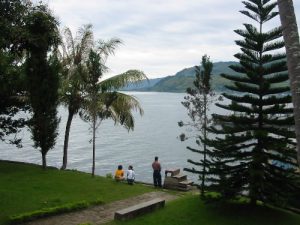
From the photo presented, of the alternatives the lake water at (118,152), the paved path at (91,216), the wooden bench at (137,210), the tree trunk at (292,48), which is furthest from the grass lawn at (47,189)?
the lake water at (118,152)

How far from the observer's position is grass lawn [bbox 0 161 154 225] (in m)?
15.3

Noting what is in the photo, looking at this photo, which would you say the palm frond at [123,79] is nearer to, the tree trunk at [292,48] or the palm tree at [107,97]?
the palm tree at [107,97]

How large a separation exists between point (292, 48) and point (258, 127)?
879 cm

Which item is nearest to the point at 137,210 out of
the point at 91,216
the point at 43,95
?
the point at 91,216

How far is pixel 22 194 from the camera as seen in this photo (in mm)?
16500

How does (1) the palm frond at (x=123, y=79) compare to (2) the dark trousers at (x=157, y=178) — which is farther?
(1) the palm frond at (x=123, y=79)

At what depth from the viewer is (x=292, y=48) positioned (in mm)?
6605

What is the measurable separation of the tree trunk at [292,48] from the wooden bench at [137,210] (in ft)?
27.9

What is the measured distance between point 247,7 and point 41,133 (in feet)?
41.5

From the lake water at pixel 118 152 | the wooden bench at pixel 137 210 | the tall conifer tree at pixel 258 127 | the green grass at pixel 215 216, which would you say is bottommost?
the lake water at pixel 118 152

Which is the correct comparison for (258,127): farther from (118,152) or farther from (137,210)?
(118,152)

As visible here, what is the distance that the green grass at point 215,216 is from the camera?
14211mm

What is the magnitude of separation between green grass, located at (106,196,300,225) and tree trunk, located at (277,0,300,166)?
27.1 ft

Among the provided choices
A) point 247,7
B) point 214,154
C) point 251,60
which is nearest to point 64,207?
point 214,154
